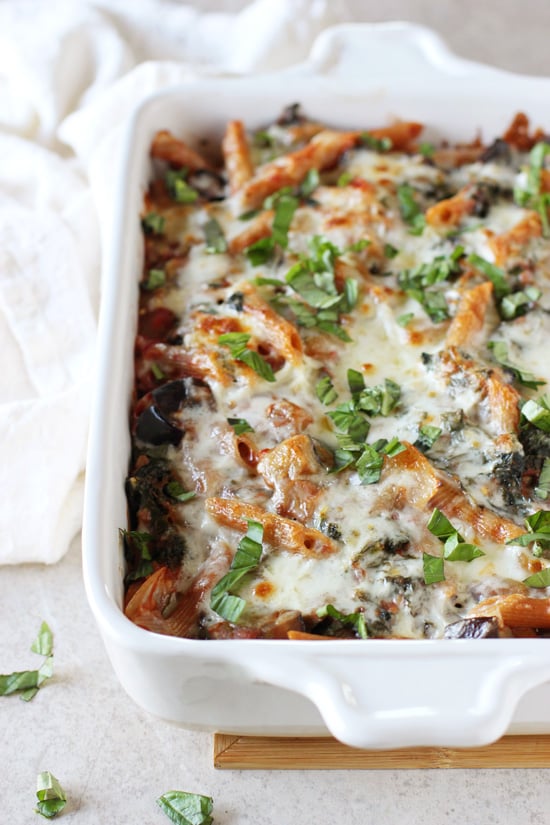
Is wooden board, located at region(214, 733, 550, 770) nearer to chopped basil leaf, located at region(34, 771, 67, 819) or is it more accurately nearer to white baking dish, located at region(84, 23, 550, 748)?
white baking dish, located at region(84, 23, 550, 748)

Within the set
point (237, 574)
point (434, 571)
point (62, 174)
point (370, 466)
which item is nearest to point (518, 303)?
point (370, 466)

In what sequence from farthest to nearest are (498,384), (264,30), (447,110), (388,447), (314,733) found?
(264,30) < (447,110) < (498,384) < (388,447) < (314,733)

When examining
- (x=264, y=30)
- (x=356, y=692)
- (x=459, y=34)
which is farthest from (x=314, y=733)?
(x=459, y=34)

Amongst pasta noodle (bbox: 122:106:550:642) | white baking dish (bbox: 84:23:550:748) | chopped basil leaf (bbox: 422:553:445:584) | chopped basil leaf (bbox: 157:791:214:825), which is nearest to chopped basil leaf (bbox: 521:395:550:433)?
pasta noodle (bbox: 122:106:550:642)

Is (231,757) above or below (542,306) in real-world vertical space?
below

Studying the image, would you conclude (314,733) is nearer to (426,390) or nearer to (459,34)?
(426,390)

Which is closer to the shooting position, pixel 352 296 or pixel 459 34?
pixel 352 296
